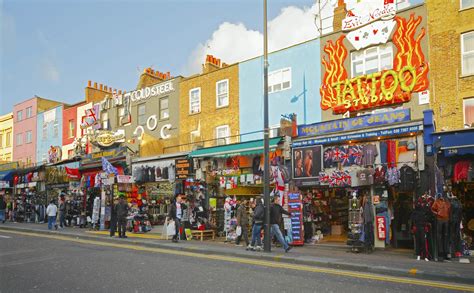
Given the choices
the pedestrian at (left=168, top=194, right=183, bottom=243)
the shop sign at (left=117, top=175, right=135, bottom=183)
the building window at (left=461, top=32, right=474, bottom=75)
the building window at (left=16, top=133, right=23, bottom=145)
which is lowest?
the pedestrian at (left=168, top=194, right=183, bottom=243)

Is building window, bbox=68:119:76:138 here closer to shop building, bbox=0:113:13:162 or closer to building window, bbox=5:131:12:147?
shop building, bbox=0:113:13:162

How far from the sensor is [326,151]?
16.0m

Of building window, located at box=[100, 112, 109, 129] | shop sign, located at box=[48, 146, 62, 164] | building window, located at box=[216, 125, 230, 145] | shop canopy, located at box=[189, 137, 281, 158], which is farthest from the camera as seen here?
shop sign, located at box=[48, 146, 62, 164]

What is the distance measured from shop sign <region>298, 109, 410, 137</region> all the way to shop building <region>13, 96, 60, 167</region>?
1134 inches

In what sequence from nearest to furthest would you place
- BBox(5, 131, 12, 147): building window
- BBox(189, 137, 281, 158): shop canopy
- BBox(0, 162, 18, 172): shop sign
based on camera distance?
BBox(189, 137, 281, 158): shop canopy < BBox(0, 162, 18, 172): shop sign < BBox(5, 131, 12, 147): building window

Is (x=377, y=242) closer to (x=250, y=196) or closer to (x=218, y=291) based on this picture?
(x=250, y=196)

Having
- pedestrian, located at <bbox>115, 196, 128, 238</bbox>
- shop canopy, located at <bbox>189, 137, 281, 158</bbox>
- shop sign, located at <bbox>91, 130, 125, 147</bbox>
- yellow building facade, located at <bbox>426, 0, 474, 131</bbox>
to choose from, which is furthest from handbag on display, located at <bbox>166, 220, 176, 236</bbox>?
shop sign, located at <bbox>91, 130, 125, 147</bbox>

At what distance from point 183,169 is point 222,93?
552cm

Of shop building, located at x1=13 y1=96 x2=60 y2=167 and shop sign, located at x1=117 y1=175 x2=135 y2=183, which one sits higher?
shop building, located at x1=13 y1=96 x2=60 y2=167

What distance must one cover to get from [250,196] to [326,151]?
4.81m

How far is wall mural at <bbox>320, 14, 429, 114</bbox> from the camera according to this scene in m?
17.0

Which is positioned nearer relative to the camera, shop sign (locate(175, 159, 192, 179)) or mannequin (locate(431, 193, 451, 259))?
mannequin (locate(431, 193, 451, 259))

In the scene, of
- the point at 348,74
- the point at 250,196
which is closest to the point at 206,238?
the point at 250,196

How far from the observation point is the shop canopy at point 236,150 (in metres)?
17.1
